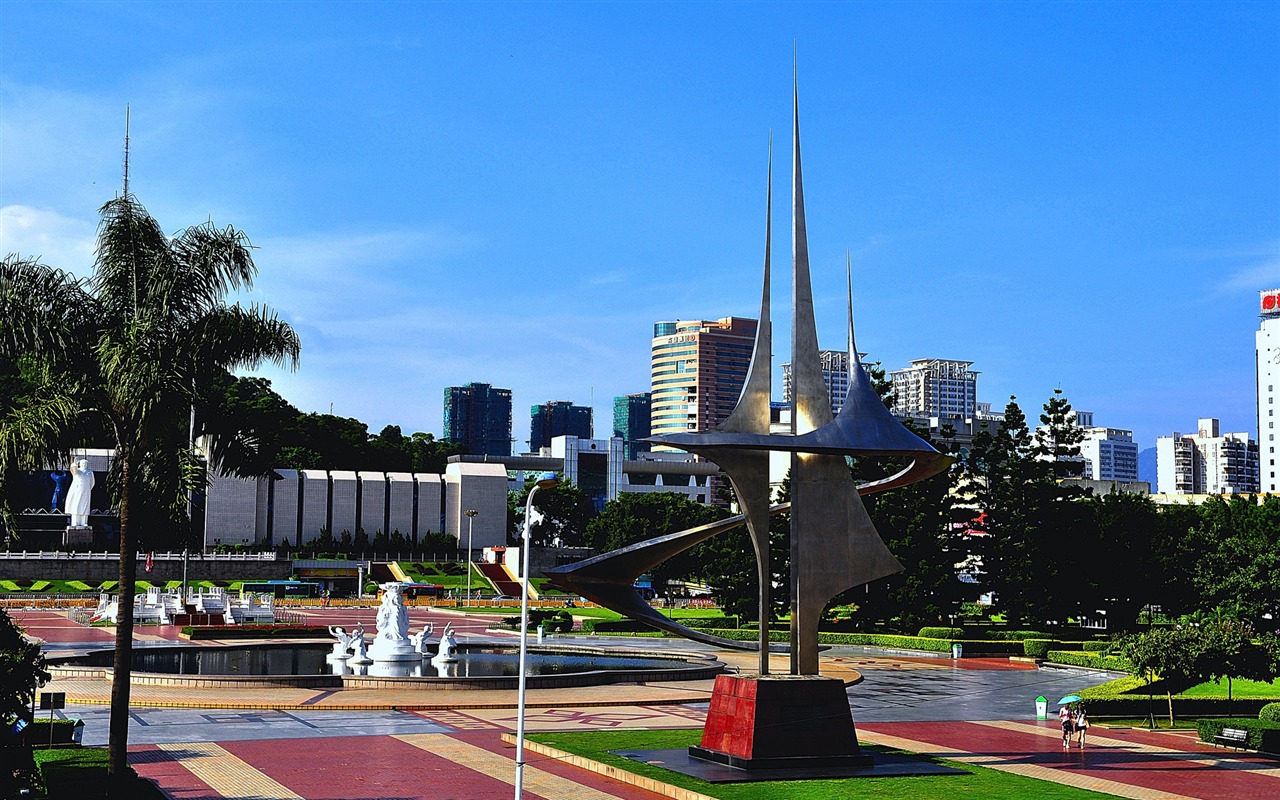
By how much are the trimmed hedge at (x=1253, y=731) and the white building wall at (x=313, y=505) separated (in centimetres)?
8975

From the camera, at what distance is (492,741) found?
85.5 ft

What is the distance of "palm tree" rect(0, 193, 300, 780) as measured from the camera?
1869cm

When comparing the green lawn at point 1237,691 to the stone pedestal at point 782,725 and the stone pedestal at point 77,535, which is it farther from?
the stone pedestal at point 77,535

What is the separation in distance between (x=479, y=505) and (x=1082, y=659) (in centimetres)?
7271

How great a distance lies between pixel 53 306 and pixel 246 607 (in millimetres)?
45587

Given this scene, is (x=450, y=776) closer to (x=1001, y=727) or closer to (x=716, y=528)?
(x=716, y=528)

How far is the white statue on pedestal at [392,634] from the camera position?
40.8m

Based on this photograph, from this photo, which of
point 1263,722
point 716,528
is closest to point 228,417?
point 716,528

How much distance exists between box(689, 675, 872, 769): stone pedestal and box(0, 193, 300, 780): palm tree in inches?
371

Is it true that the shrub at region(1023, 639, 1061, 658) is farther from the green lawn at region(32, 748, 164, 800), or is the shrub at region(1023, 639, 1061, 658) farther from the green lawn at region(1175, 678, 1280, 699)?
the green lawn at region(32, 748, 164, 800)

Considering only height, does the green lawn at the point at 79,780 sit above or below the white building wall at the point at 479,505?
below

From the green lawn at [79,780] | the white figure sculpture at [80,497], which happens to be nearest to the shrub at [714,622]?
the green lawn at [79,780]

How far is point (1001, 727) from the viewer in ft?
100

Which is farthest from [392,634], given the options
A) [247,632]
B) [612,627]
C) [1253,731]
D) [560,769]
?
[1253,731]
